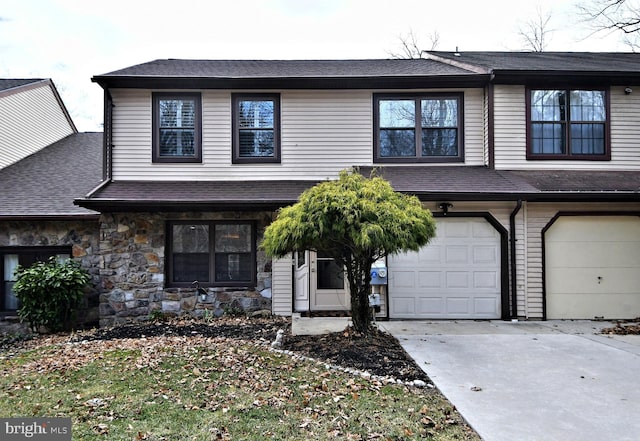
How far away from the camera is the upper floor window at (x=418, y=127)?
30.1ft

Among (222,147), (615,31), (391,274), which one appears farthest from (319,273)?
(615,31)

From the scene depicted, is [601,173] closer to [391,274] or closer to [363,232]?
[391,274]

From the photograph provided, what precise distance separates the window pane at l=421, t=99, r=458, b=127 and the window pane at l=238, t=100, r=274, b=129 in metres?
3.25

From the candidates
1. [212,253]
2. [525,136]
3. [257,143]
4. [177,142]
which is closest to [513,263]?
[525,136]

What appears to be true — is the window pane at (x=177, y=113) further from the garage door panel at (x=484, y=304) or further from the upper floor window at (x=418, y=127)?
the garage door panel at (x=484, y=304)

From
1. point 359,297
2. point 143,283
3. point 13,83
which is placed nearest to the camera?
point 359,297

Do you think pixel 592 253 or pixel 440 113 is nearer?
pixel 592 253

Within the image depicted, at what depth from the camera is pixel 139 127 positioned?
8.98 metres

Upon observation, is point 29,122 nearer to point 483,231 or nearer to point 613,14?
point 483,231

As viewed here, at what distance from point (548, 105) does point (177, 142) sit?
779 centimetres

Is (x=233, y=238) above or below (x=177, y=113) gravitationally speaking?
below

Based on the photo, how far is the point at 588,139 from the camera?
906 cm

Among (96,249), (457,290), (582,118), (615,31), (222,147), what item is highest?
(615,31)

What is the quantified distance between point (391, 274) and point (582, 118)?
5189mm
